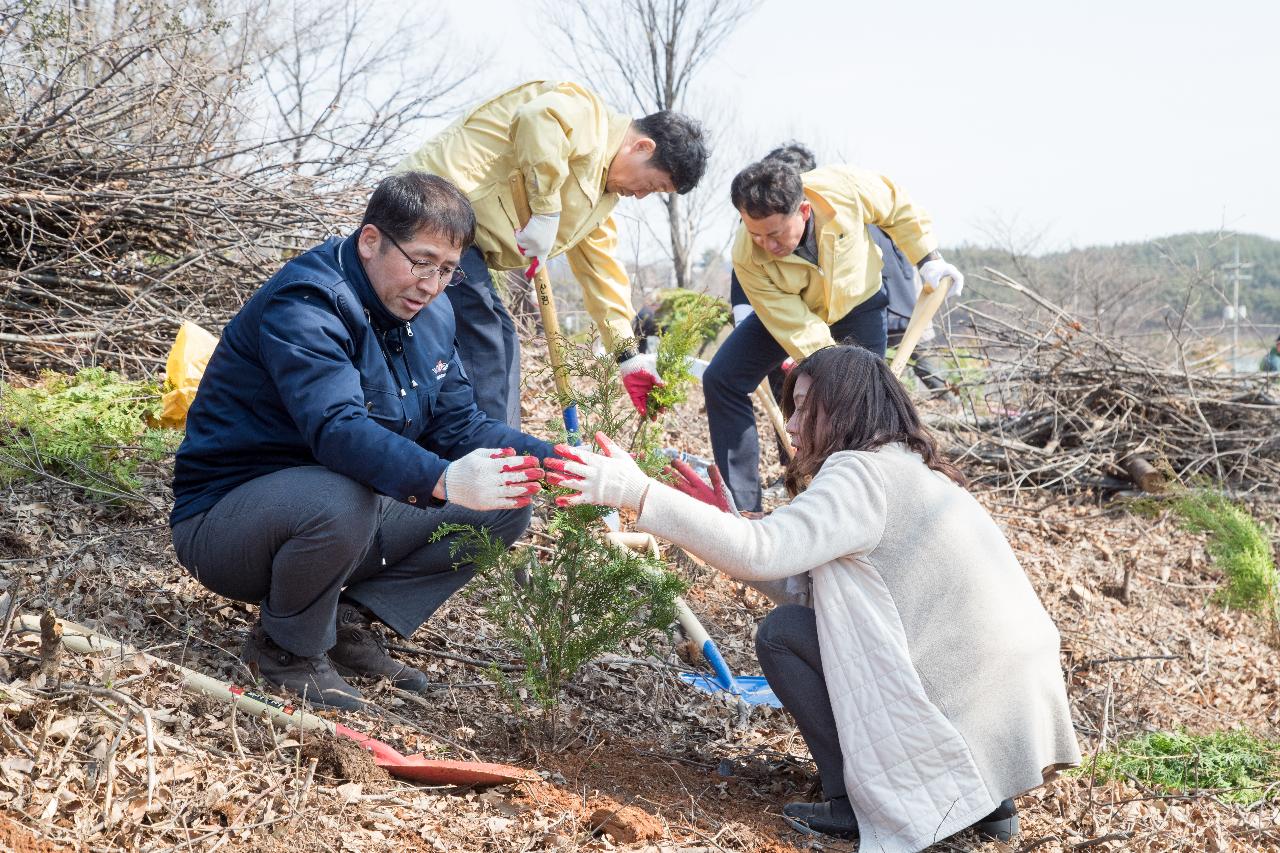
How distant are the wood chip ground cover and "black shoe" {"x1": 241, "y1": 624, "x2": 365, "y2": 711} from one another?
0.29 ft

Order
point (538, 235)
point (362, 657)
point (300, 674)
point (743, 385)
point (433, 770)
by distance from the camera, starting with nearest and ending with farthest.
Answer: point (433, 770) < point (300, 674) < point (362, 657) < point (538, 235) < point (743, 385)

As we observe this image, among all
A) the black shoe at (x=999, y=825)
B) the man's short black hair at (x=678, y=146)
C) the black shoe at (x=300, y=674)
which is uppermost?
the man's short black hair at (x=678, y=146)

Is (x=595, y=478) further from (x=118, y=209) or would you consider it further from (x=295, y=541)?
(x=118, y=209)

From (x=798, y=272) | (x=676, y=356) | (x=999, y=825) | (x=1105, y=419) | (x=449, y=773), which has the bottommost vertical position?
(x=999, y=825)

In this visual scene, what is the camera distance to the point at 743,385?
199 inches

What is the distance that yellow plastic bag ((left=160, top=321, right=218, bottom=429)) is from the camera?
13.7 feet

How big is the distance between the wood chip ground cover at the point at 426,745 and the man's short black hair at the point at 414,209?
1178mm

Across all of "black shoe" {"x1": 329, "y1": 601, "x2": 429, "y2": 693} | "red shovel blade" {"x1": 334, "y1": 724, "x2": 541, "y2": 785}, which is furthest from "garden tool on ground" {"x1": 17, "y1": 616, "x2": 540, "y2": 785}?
"black shoe" {"x1": 329, "y1": 601, "x2": 429, "y2": 693}

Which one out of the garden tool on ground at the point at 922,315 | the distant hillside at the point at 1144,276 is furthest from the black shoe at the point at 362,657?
the distant hillside at the point at 1144,276

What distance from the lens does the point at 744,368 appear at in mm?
5051

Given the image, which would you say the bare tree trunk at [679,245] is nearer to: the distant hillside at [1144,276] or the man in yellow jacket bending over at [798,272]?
the distant hillside at [1144,276]

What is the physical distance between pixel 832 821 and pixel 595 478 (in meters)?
1.07

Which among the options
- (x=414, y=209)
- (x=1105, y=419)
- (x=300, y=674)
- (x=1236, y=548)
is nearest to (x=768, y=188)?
(x=414, y=209)

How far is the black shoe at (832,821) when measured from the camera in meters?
2.58
